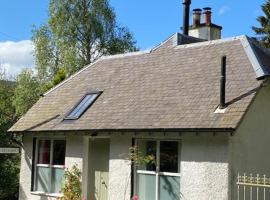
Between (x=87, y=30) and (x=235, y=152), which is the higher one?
(x=87, y=30)

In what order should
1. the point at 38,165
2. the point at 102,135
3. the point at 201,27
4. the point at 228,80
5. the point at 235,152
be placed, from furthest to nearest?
the point at 201,27 < the point at 38,165 < the point at 102,135 < the point at 228,80 < the point at 235,152

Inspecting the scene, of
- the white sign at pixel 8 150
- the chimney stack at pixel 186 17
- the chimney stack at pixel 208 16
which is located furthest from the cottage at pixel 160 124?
the chimney stack at pixel 208 16

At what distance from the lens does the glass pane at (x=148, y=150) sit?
1509 cm

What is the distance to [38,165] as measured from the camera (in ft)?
62.0

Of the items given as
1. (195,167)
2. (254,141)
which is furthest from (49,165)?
(254,141)

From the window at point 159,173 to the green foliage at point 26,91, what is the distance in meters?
24.7

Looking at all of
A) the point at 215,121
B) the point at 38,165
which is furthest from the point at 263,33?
the point at 215,121

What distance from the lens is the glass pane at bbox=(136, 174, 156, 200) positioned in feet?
49.0

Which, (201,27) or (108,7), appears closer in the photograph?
(201,27)

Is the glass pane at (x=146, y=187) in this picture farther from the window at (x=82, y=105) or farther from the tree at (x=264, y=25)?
the tree at (x=264, y=25)

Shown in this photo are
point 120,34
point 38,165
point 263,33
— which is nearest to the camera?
point 38,165

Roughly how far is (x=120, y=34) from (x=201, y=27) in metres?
19.5

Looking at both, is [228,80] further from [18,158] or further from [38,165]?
[18,158]

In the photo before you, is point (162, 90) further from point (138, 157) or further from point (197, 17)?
point (197, 17)
